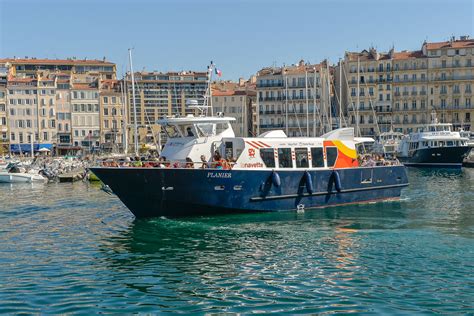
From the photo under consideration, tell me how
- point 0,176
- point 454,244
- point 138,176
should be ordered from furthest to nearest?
point 0,176 < point 138,176 < point 454,244

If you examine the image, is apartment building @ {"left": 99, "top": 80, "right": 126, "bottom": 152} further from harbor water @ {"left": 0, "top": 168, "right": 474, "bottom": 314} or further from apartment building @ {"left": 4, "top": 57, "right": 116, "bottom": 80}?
harbor water @ {"left": 0, "top": 168, "right": 474, "bottom": 314}

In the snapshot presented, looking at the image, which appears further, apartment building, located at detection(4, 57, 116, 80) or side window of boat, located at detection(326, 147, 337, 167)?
apartment building, located at detection(4, 57, 116, 80)

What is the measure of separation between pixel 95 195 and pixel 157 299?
84.1 ft

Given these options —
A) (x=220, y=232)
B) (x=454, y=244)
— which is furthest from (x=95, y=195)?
(x=454, y=244)

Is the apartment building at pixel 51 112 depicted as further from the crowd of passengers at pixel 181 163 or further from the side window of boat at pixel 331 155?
the crowd of passengers at pixel 181 163

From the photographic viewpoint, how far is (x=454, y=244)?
1977 cm

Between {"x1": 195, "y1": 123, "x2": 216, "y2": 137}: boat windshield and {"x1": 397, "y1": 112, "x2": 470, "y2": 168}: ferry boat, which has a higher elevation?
A: {"x1": 195, "y1": 123, "x2": 216, "y2": 137}: boat windshield

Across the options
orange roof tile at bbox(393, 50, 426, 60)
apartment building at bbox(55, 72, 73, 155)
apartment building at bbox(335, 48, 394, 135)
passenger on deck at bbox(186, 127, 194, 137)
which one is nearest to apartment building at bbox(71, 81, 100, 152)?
apartment building at bbox(55, 72, 73, 155)

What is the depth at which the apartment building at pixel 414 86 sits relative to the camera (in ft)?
314

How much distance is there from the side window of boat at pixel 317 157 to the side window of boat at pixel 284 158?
144cm

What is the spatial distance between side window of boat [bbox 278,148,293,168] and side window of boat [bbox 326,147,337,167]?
96.1 inches

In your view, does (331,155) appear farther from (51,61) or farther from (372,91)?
(51,61)

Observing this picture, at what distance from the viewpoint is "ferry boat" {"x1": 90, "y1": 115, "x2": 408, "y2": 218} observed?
2406 centimetres

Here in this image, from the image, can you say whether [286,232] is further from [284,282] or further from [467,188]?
[467,188]
